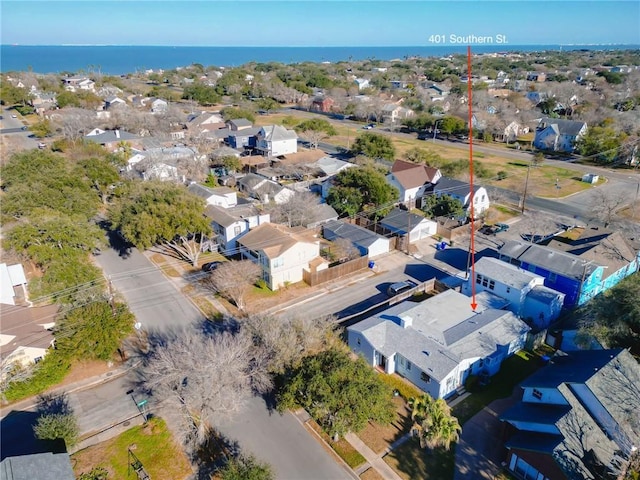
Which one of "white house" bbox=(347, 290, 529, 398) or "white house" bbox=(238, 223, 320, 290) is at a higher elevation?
"white house" bbox=(238, 223, 320, 290)

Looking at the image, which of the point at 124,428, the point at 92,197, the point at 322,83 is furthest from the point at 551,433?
the point at 322,83

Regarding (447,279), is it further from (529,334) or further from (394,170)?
(394,170)

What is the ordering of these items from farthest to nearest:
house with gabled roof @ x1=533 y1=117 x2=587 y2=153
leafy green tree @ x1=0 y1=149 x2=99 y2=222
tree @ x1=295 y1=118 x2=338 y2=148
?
tree @ x1=295 y1=118 x2=338 y2=148 < house with gabled roof @ x1=533 y1=117 x2=587 y2=153 < leafy green tree @ x1=0 y1=149 x2=99 y2=222

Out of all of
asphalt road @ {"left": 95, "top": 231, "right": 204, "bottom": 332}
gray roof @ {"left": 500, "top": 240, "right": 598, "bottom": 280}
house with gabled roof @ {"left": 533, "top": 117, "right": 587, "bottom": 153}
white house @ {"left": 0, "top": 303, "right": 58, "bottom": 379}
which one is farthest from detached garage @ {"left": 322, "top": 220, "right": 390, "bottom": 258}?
house with gabled roof @ {"left": 533, "top": 117, "right": 587, "bottom": 153}

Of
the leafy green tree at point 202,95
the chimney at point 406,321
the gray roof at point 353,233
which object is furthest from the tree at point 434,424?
the leafy green tree at point 202,95

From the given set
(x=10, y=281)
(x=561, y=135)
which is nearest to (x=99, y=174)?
(x=10, y=281)

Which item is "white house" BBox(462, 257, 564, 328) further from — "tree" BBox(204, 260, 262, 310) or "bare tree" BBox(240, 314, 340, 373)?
"tree" BBox(204, 260, 262, 310)

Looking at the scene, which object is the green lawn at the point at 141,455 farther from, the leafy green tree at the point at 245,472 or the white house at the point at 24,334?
the white house at the point at 24,334

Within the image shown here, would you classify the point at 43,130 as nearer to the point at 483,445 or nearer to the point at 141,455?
the point at 141,455
